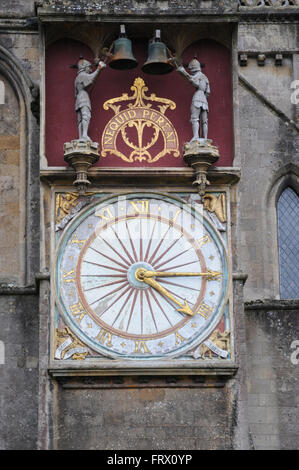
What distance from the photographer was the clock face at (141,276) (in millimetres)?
23156

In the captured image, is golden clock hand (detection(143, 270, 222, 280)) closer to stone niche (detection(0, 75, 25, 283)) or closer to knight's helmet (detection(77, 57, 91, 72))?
stone niche (detection(0, 75, 25, 283))

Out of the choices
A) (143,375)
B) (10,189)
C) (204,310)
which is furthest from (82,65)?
(143,375)

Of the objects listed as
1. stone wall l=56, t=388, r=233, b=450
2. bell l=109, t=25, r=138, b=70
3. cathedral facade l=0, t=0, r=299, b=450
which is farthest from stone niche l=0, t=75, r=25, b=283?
stone wall l=56, t=388, r=233, b=450

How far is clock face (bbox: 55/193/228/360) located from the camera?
23156 mm

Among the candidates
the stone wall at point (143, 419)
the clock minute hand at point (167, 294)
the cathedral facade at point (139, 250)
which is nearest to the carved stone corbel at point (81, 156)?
the cathedral facade at point (139, 250)

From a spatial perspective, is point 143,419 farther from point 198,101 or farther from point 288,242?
point 198,101

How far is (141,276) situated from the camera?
23.4m

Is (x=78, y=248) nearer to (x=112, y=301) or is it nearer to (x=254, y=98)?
(x=112, y=301)

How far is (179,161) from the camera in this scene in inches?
939

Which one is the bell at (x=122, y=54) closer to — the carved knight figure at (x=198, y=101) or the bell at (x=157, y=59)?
the bell at (x=157, y=59)

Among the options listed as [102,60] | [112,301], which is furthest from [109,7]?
[112,301]

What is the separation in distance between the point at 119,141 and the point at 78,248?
1.54 meters

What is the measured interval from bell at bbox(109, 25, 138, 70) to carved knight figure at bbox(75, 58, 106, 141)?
7.5 inches

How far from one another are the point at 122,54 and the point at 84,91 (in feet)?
2.26
